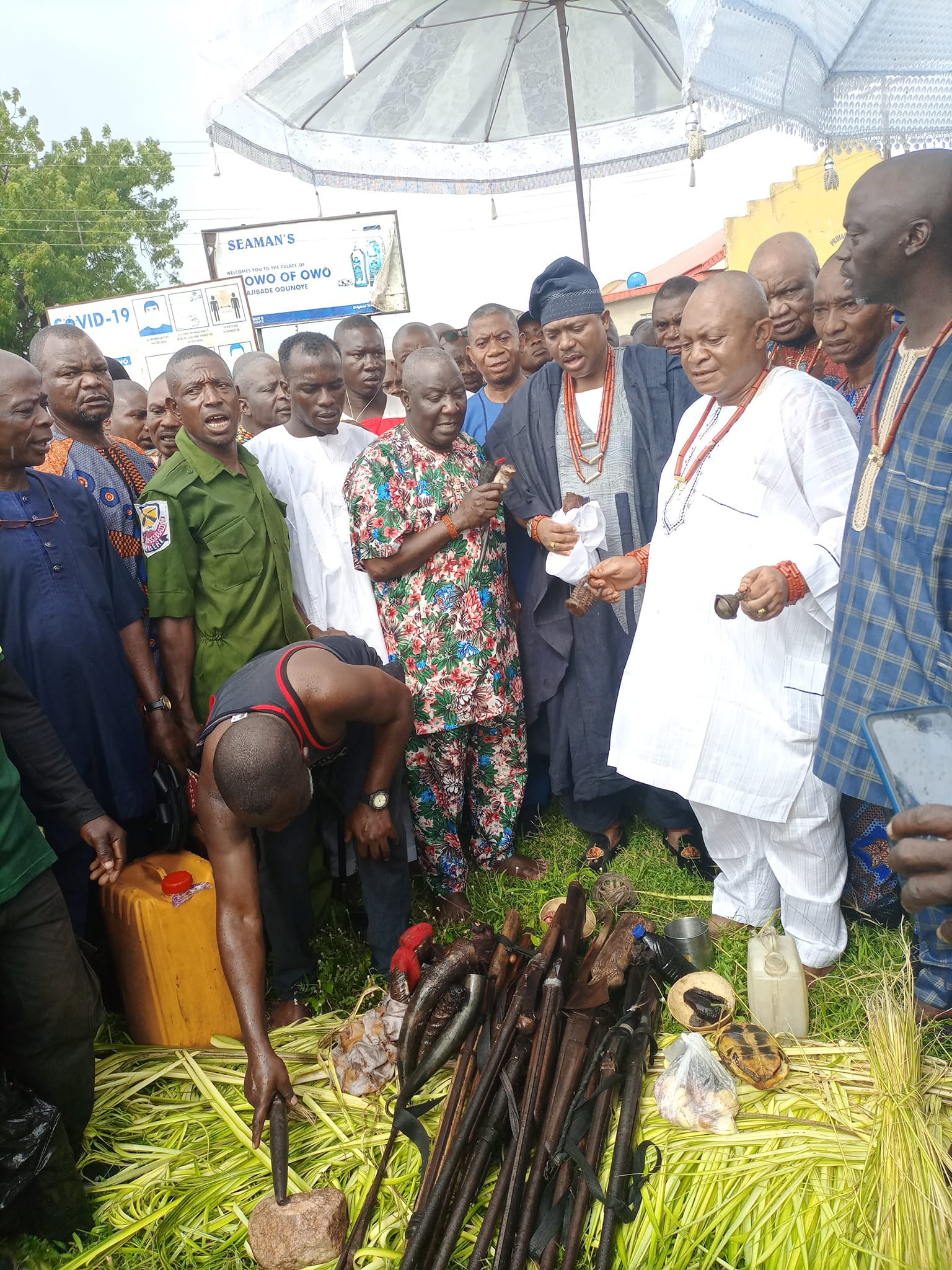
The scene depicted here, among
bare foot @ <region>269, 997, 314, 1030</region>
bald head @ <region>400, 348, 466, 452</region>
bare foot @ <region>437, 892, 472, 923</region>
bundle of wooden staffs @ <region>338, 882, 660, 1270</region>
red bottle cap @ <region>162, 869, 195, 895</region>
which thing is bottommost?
bare foot @ <region>437, 892, 472, 923</region>

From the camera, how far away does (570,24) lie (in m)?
6.09

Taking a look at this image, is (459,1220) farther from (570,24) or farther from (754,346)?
(570,24)

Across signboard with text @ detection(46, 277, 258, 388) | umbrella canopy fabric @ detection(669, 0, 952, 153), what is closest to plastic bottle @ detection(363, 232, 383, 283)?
signboard with text @ detection(46, 277, 258, 388)

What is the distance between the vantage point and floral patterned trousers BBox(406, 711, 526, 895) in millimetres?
3803

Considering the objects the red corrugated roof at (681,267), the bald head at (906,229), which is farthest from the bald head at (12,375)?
the red corrugated roof at (681,267)

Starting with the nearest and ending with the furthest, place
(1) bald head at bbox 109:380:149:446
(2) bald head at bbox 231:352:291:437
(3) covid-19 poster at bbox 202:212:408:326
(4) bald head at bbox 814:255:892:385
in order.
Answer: (4) bald head at bbox 814:255:892:385 < (2) bald head at bbox 231:352:291:437 < (1) bald head at bbox 109:380:149:446 < (3) covid-19 poster at bbox 202:212:408:326

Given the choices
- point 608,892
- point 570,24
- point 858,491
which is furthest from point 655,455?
point 570,24

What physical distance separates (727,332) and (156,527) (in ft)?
7.16

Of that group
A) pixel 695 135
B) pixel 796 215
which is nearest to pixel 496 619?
pixel 695 135

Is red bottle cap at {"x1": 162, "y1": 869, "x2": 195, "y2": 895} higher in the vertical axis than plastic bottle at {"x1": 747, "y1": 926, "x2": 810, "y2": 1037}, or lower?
higher

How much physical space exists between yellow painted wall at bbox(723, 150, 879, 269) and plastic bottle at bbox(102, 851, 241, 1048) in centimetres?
1419

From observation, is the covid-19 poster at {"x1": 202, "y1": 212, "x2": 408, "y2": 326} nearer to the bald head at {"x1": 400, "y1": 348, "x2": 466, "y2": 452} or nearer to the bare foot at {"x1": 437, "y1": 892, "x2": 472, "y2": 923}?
the bald head at {"x1": 400, "y1": 348, "x2": 466, "y2": 452}

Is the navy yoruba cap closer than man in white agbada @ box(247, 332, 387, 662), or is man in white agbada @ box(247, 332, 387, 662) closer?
the navy yoruba cap

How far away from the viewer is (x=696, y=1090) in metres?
2.45
